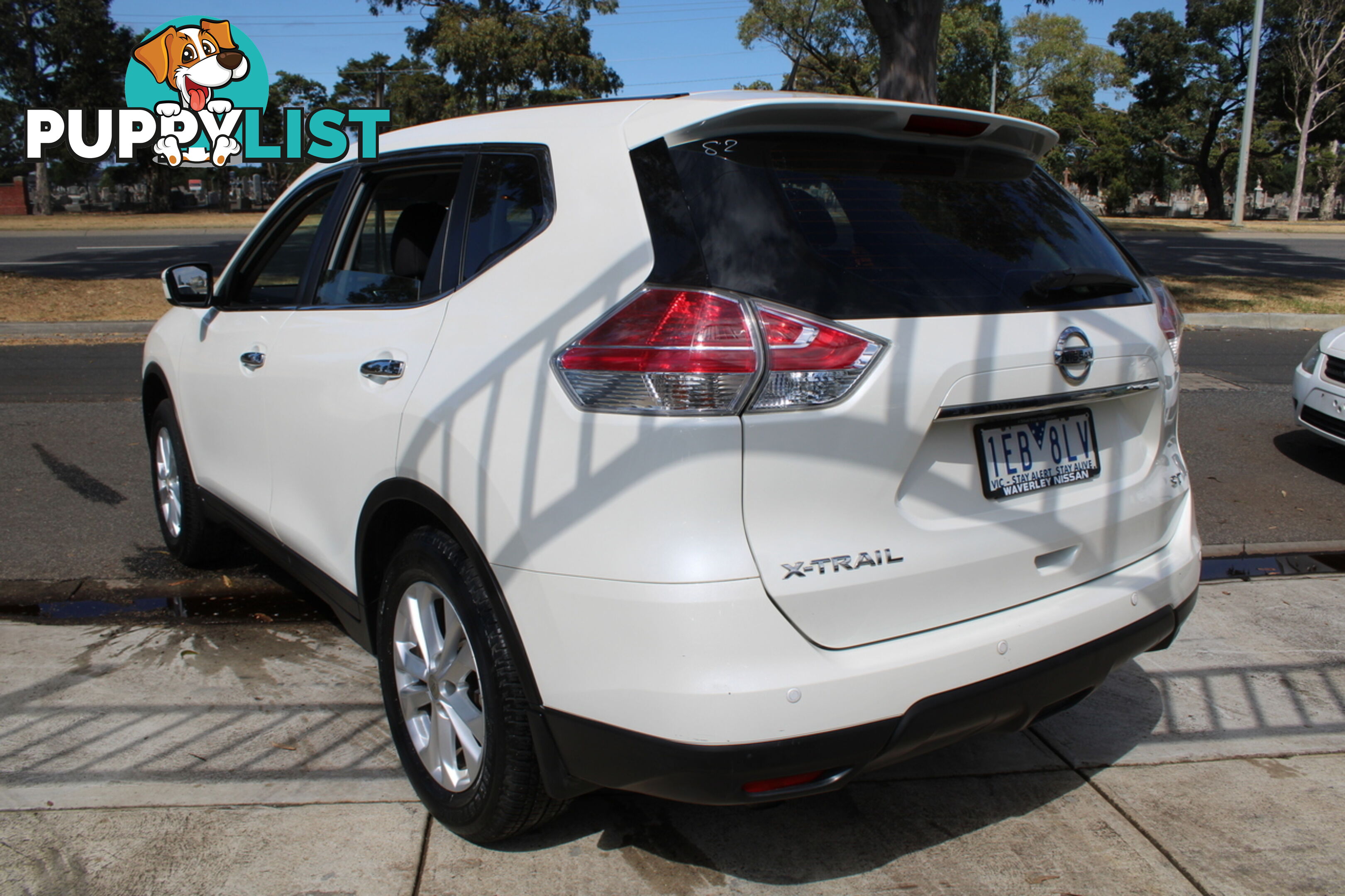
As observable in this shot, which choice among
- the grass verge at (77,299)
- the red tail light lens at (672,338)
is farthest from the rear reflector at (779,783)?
the grass verge at (77,299)

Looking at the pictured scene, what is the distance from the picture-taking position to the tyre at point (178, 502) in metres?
4.49

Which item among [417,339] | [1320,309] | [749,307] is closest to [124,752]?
[417,339]

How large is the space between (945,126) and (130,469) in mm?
5437

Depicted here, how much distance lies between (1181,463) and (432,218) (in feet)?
7.27

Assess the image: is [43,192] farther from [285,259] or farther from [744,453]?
[744,453]

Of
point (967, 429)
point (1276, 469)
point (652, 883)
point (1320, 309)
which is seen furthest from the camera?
point (1320, 309)

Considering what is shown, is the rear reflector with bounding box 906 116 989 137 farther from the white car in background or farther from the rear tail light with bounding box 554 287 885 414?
the white car in background

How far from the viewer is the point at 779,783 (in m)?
2.17

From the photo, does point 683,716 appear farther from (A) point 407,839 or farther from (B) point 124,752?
(B) point 124,752

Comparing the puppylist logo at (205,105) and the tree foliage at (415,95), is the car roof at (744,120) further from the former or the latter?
the tree foliage at (415,95)

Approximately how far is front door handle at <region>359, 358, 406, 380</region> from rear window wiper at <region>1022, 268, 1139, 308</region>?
152 cm

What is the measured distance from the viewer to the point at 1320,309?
12.5 m

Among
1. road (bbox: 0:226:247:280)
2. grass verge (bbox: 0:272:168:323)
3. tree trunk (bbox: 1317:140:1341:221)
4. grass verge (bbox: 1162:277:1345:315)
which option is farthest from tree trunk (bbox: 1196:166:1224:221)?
grass verge (bbox: 0:272:168:323)

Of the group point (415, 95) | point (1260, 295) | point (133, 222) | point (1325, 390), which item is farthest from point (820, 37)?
point (1325, 390)
